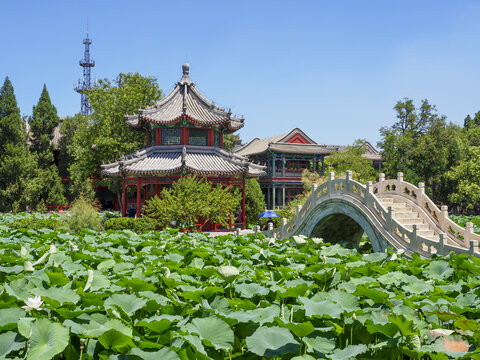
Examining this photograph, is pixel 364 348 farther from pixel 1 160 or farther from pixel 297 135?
pixel 297 135

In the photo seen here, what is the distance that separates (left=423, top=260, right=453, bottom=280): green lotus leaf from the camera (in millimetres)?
6023

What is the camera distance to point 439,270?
6.26 meters

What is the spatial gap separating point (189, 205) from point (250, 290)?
494 inches

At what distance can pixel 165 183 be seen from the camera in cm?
2131

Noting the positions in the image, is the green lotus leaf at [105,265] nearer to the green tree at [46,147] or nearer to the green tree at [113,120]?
the green tree at [113,120]

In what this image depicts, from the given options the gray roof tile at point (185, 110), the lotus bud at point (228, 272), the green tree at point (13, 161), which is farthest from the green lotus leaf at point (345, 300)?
the green tree at point (13, 161)

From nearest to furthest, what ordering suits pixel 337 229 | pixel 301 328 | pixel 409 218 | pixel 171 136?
pixel 301 328 < pixel 409 218 < pixel 337 229 < pixel 171 136

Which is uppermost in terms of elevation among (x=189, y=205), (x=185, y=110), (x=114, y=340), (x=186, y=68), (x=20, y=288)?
(x=186, y=68)

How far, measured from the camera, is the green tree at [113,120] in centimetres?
2642

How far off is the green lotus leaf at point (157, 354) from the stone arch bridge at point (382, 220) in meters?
8.22

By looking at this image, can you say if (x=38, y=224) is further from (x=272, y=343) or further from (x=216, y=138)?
(x=272, y=343)

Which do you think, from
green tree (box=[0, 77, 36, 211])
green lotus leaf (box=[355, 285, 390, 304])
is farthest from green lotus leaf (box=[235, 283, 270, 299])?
green tree (box=[0, 77, 36, 211])

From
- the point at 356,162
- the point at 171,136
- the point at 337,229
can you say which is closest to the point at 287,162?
the point at 356,162

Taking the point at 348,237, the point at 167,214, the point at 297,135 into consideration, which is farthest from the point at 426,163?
the point at 167,214
